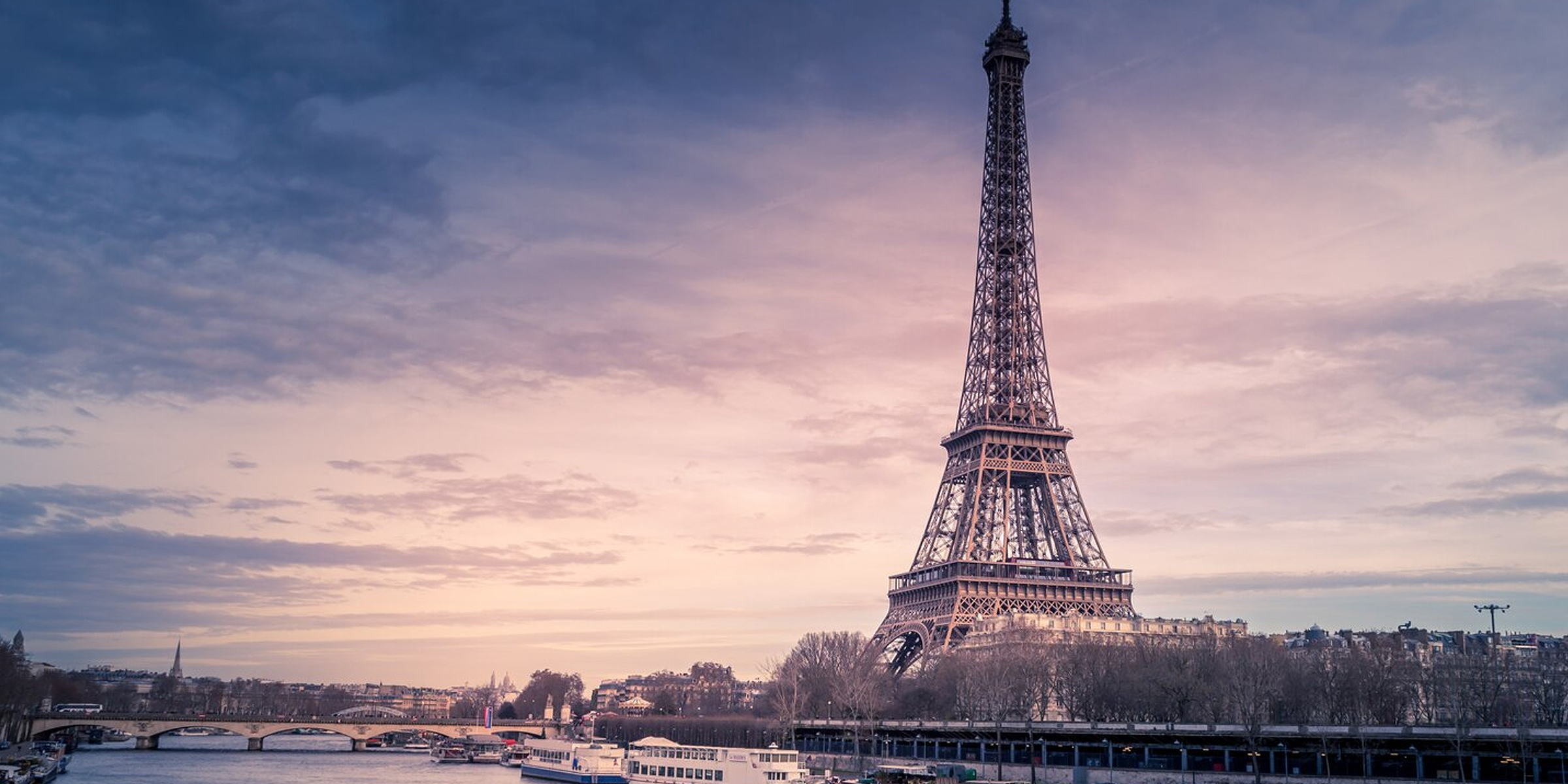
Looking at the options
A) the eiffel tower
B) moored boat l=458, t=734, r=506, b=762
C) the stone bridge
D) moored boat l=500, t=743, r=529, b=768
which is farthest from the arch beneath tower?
the stone bridge

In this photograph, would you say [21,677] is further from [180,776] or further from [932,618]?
[932,618]

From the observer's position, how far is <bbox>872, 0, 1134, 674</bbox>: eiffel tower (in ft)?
438

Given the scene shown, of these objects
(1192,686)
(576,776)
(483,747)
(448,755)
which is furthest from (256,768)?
(1192,686)

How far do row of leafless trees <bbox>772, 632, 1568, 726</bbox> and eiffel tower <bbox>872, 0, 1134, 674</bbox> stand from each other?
684 cm

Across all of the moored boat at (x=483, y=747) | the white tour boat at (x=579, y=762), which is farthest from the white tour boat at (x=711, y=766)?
the moored boat at (x=483, y=747)

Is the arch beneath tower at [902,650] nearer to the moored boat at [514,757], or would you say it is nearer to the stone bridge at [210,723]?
the moored boat at [514,757]

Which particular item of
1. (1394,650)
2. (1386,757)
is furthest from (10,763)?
(1394,650)

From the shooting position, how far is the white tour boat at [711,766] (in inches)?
3403

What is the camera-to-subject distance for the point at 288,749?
194 m

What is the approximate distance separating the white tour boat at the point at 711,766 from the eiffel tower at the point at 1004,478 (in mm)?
39725

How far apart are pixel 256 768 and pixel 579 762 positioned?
46.0 meters

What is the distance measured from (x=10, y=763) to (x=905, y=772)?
67802mm

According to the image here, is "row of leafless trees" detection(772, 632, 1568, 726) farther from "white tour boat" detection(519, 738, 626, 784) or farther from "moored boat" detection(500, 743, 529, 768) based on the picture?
"moored boat" detection(500, 743, 529, 768)

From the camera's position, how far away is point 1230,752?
8712cm
